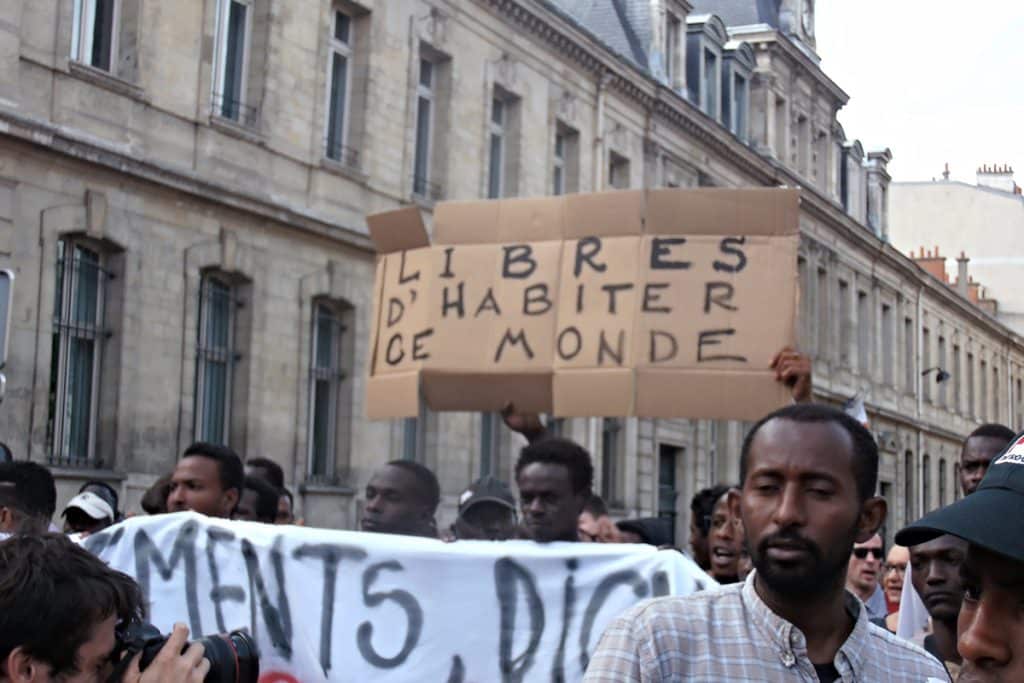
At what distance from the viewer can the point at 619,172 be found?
89.3 ft

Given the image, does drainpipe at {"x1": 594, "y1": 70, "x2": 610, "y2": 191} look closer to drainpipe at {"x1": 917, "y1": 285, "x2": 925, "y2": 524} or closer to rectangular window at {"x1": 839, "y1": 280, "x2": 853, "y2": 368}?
rectangular window at {"x1": 839, "y1": 280, "x2": 853, "y2": 368}

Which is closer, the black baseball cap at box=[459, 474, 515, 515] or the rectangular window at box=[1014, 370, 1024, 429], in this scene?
the black baseball cap at box=[459, 474, 515, 515]

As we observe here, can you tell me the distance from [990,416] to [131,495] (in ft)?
146

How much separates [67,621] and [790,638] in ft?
4.50

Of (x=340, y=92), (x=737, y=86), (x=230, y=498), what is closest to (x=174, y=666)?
(x=230, y=498)

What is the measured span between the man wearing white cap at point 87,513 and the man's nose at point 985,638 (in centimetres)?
623

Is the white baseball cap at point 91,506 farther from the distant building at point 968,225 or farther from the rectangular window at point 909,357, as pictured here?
the distant building at point 968,225

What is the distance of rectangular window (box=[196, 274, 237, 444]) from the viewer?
55.5ft

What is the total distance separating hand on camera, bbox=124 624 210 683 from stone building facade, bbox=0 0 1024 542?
11.5 m

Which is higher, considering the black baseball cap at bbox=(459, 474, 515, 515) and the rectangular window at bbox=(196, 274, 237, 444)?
the rectangular window at bbox=(196, 274, 237, 444)

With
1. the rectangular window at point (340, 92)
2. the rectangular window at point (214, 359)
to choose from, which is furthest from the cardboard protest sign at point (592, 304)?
the rectangular window at point (340, 92)

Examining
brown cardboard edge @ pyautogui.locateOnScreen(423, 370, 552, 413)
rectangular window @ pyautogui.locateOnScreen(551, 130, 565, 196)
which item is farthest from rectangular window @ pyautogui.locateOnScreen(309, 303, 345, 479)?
brown cardboard edge @ pyautogui.locateOnScreen(423, 370, 552, 413)

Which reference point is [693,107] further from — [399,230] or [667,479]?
[399,230]

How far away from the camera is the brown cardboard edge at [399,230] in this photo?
748cm
